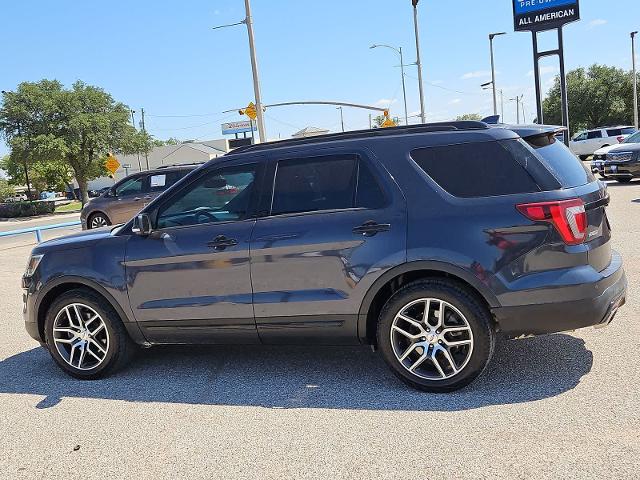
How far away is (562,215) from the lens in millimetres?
3789

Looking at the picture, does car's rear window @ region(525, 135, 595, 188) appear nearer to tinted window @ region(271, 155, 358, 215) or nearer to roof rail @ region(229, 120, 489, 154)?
roof rail @ region(229, 120, 489, 154)

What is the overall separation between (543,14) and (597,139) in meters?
10.8

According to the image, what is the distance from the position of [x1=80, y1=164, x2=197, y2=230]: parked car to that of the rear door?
11393 mm

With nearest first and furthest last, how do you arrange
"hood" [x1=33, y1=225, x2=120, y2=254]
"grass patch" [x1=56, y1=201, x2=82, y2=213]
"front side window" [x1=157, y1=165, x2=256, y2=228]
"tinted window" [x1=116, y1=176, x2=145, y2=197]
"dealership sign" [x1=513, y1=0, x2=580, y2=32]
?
"front side window" [x1=157, y1=165, x2=256, y2=228], "hood" [x1=33, y1=225, x2=120, y2=254], "tinted window" [x1=116, y1=176, x2=145, y2=197], "dealership sign" [x1=513, y1=0, x2=580, y2=32], "grass patch" [x1=56, y1=201, x2=82, y2=213]

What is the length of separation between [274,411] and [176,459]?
779 millimetres

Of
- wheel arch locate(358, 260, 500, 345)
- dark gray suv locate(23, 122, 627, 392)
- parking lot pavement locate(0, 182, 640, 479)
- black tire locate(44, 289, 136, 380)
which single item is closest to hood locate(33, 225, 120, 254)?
dark gray suv locate(23, 122, 627, 392)

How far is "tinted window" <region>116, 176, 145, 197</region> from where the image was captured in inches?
621

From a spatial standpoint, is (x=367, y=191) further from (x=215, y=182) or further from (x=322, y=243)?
(x=215, y=182)

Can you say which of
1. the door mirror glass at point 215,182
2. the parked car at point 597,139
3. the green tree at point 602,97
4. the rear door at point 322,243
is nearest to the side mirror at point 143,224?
the door mirror glass at point 215,182

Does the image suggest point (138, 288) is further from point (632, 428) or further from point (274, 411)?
point (632, 428)

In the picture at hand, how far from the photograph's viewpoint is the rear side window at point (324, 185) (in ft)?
13.9

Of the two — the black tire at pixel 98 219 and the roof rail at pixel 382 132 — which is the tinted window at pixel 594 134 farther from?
the roof rail at pixel 382 132

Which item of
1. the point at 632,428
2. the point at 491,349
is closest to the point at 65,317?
the point at 491,349

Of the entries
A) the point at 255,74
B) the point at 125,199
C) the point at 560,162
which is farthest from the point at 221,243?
the point at 255,74
